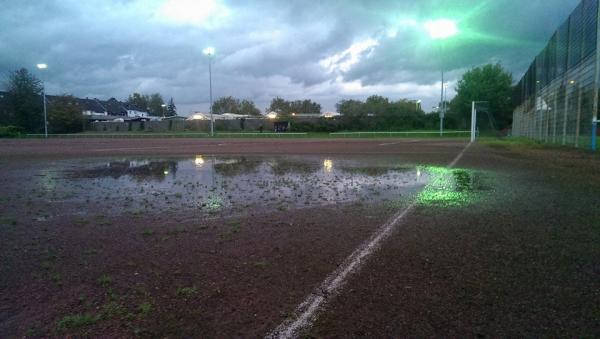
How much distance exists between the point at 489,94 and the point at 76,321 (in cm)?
7467

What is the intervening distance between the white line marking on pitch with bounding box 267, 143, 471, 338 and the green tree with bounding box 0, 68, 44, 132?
258ft

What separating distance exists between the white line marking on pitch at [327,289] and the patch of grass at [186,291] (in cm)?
92

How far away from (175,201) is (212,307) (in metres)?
4.90

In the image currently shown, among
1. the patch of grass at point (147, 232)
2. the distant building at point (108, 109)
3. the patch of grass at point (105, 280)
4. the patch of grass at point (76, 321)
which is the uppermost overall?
the distant building at point (108, 109)

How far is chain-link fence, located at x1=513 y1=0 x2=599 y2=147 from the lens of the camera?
16.8 meters

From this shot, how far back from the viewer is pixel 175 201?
25.1 feet

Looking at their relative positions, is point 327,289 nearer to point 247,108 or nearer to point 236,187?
A: point 236,187

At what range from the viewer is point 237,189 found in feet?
29.8

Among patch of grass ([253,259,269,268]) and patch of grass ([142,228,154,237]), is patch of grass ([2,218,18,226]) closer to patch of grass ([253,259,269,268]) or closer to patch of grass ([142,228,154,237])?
patch of grass ([142,228,154,237])

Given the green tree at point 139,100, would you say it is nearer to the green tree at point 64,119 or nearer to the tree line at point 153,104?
the tree line at point 153,104

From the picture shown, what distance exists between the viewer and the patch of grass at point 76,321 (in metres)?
2.81

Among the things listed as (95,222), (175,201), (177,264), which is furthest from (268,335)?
(175,201)

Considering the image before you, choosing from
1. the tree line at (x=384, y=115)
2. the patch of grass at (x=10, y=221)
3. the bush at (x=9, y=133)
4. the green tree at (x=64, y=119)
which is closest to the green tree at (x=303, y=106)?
the tree line at (x=384, y=115)

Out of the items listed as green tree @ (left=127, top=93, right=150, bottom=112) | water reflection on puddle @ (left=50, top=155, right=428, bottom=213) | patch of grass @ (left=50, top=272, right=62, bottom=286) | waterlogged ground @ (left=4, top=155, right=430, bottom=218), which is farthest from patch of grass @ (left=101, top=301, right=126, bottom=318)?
green tree @ (left=127, top=93, right=150, bottom=112)
